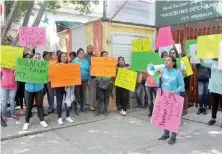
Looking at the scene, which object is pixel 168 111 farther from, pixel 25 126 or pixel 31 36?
pixel 31 36

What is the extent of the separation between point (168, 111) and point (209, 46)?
1.95 metres

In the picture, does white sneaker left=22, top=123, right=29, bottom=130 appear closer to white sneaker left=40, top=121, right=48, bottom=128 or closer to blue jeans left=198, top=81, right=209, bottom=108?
white sneaker left=40, top=121, right=48, bottom=128

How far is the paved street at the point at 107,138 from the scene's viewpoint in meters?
4.71

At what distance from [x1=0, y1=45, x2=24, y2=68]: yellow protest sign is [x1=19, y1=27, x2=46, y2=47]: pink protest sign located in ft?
1.65

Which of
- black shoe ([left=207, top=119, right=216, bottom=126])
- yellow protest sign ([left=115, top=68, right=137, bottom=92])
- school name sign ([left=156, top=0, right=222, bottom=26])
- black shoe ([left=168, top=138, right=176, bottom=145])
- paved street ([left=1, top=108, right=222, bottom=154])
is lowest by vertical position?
paved street ([left=1, top=108, right=222, bottom=154])

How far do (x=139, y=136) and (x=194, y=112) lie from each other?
2633 mm

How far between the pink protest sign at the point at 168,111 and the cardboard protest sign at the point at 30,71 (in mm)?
2547

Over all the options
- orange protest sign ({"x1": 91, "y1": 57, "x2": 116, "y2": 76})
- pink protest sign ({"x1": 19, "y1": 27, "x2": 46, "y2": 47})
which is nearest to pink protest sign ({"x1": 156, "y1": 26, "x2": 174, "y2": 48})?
orange protest sign ({"x1": 91, "y1": 57, "x2": 116, "y2": 76})

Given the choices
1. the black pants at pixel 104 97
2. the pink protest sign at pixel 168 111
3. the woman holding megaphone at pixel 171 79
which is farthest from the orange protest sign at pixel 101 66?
the pink protest sign at pixel 168 111

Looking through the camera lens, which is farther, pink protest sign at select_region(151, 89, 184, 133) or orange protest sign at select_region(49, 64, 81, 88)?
orange protest sign at select_region(49, 64, 81, 88)

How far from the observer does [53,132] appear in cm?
583

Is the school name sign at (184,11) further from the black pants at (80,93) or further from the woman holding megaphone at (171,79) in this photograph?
the black pants at (80,93)

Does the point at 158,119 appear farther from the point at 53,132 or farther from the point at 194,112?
the point at 194,112

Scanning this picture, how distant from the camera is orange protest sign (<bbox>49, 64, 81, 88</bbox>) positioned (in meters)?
6.14
